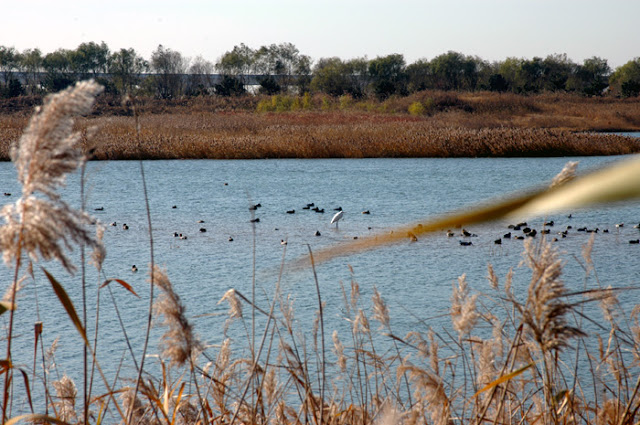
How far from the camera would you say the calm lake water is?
6.29 m

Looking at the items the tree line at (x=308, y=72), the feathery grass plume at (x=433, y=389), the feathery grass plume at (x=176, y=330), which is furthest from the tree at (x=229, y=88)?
the feathery grass plume at (x=176, y=330)

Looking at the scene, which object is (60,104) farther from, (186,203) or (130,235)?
(186,203)

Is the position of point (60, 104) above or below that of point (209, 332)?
above

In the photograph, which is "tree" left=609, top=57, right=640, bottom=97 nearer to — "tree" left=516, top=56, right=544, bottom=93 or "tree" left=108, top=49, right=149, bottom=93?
"tree" left=516, top=56, right=544, bottom=93

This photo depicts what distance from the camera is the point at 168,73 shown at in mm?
68812

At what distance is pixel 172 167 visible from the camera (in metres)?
22.9

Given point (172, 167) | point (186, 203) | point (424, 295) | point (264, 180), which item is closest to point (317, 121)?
point (172, 167)

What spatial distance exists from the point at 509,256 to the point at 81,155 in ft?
29.9

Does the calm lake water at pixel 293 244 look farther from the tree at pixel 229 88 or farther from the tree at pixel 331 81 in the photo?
the tree at pixel 331 81

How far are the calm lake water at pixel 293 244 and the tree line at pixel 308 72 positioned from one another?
46980 mm

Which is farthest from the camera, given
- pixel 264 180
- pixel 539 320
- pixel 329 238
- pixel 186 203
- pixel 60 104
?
pixel 264 180

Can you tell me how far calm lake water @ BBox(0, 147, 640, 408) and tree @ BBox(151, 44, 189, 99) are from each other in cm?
4783

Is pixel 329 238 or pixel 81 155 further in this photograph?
pixel 329 238

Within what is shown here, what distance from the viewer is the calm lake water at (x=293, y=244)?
6289 millimetres
